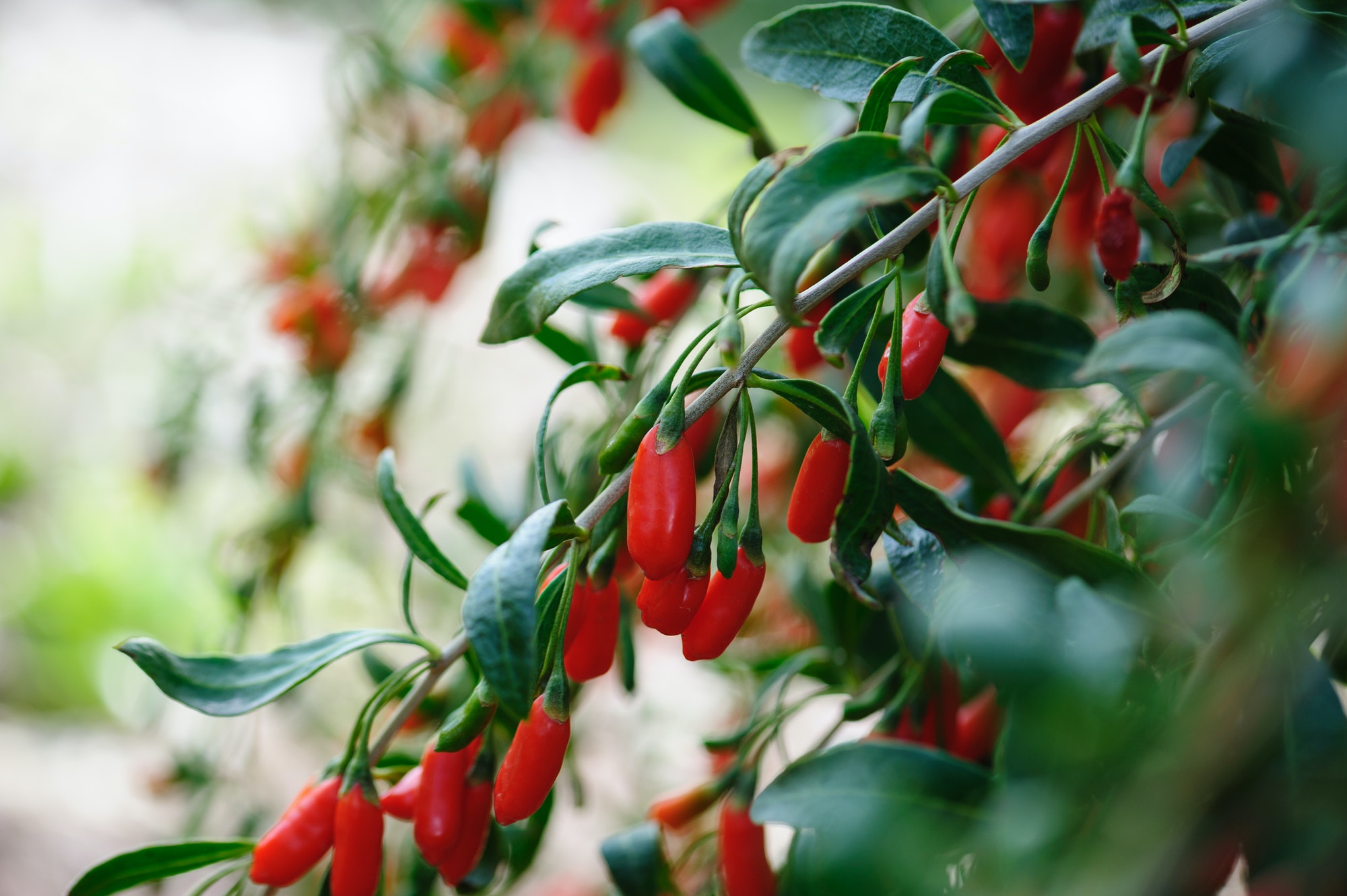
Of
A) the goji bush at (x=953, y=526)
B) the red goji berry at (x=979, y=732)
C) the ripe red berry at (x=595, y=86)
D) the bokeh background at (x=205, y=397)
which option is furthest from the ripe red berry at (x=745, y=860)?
the ripe red berry at (x=595, y=86)

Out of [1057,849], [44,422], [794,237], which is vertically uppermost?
[794,237]

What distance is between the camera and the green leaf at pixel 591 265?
34 cm

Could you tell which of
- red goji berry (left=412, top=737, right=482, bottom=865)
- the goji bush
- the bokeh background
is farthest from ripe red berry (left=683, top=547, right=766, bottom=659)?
the bokeh background

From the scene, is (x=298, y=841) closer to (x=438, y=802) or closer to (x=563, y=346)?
(x=438, y=802)

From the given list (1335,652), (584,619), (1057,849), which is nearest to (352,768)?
(584,619)

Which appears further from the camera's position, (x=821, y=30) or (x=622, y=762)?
(x=622, y=762)

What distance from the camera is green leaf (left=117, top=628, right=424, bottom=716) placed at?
1.36 ft

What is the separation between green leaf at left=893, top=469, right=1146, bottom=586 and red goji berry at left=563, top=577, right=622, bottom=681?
0.40 feet

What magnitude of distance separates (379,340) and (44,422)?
1.83m

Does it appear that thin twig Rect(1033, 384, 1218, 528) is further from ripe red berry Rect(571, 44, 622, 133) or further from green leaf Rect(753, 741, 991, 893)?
ripe red berry Rect(571, 44, 622, 133)

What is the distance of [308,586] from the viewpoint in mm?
1768

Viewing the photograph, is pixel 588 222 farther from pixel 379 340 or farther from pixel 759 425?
pixel 759 425

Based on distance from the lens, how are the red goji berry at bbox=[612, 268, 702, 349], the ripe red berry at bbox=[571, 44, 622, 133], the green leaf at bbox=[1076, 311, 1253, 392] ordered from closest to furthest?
the green leaf at bbox=[1076, 311, 1253, 392] → the red goji berry at bbox=[612, 268, 702, 349] → the ripe red berry at bbox=[571, 44, 622, 133]

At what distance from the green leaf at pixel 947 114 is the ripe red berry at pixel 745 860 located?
1.07 feet
